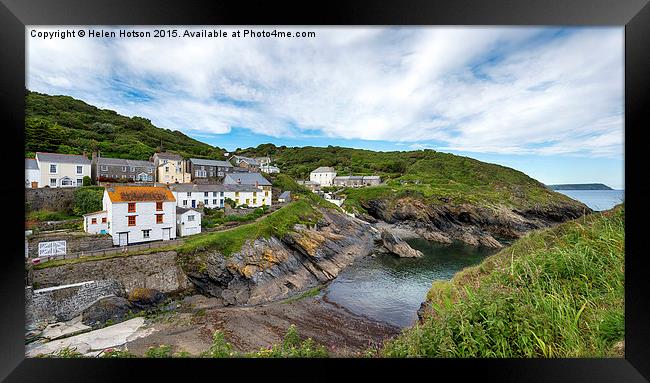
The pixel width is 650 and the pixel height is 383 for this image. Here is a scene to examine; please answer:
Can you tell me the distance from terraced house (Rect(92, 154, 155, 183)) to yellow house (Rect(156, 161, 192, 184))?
0.28 meters

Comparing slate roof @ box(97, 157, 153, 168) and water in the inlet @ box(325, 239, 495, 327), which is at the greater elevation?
slate roof @ box(97, 157, 153, 168)

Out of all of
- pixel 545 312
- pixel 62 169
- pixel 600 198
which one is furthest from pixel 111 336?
pixel 600 198

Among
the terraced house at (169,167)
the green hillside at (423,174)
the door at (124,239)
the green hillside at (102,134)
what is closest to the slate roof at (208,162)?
the green hillside at (102,134)

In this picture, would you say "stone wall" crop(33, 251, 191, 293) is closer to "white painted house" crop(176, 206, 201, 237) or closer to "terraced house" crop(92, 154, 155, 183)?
"white painted house" crop(176, 206, 201, 237)

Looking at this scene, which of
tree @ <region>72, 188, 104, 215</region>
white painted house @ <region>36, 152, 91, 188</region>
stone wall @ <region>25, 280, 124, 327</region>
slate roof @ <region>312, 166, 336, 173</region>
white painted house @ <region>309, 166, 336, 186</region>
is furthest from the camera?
white painted house @ <region>309, 166, 336, 186</region>

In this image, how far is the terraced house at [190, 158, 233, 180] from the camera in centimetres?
775

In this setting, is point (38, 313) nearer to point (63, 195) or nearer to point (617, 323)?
point (63, 195)

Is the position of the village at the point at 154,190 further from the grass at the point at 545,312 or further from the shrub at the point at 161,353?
the grass at the point at 545,312

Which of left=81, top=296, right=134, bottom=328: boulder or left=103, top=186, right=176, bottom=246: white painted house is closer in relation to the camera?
left=81, top=296, right=134, bottom=328: boulder

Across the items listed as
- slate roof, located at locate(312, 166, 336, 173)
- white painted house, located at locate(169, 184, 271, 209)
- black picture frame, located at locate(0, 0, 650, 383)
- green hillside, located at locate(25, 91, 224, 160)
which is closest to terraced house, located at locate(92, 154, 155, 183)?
green hillside, located at locate(25, 91, 224, 160)

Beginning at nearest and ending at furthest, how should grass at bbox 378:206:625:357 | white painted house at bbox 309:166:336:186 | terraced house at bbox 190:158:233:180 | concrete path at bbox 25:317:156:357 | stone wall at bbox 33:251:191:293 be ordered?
grass at bbox 378:206:625:357 → concrete path at bbox 25:317:156:357 → stone wall at bbox 33:251:191:293 → terraced house at bbox 190:158:233:180 → white painted house at bbox 309:166:336:186
